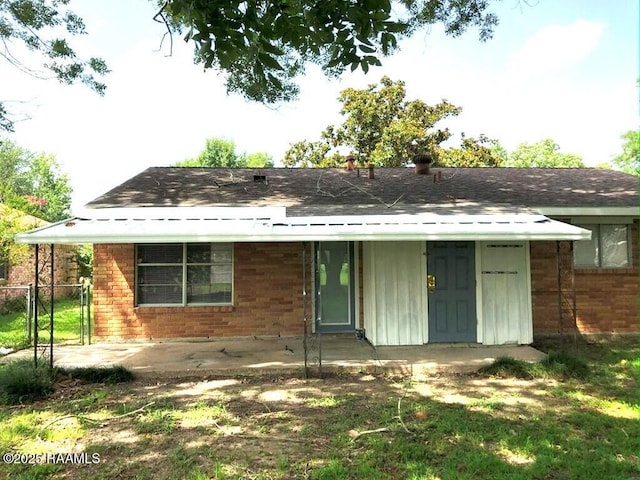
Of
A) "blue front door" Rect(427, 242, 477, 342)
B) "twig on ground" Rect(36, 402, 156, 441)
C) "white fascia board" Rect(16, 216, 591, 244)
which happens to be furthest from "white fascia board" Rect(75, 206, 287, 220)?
"twig on ground" Rect(36, 402, 156, 441)

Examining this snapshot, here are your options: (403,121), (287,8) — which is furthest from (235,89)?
(403,121)

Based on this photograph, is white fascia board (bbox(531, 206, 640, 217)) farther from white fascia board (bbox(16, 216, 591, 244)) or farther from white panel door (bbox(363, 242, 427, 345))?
white panel door (bbox(363, 242, 427, 345))

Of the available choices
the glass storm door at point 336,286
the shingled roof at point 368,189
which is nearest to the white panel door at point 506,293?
the shingled roof at point 368,189

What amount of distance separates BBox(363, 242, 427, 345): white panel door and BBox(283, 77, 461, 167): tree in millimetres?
16229

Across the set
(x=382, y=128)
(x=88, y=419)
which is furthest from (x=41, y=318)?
(x=382, y=128)

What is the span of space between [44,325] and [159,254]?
5579 mm

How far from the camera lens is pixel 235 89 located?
983 cm

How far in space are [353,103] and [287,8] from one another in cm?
2300

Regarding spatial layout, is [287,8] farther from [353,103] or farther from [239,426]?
[353,103]

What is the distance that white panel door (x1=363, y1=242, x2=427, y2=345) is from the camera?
8.36 metres

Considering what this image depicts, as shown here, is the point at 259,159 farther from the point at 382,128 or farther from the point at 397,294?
the point at 397,294

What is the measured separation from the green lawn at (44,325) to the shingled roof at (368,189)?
353 centimetres

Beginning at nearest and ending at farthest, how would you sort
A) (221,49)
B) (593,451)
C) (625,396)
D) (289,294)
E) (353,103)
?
(221,49) < (593,451) < (625,396) < (289,294) < (353,103)

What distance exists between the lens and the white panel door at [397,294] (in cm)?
836
